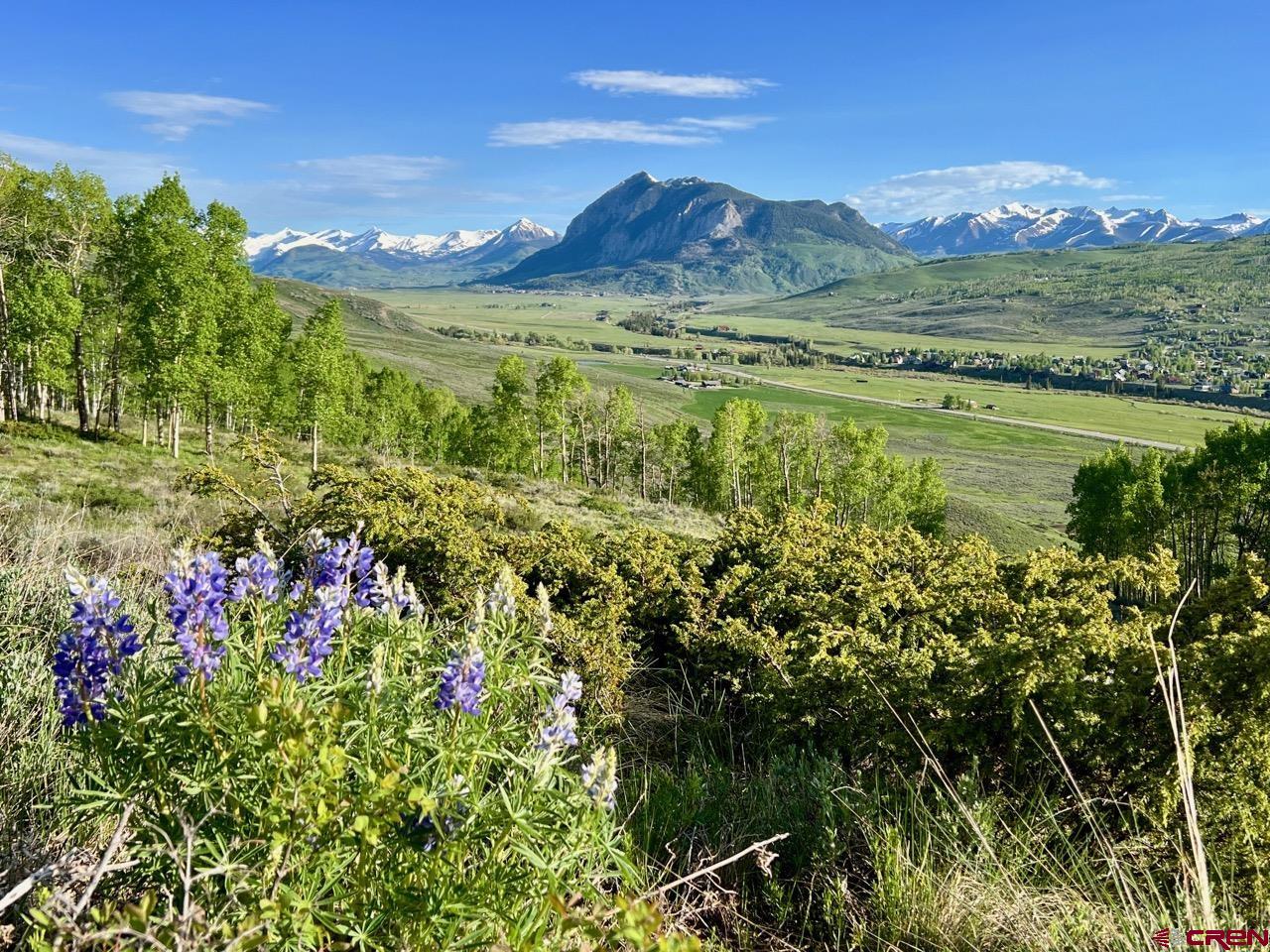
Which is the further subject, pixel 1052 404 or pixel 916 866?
pixel 1052 404

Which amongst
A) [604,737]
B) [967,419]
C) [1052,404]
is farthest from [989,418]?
[604,737]

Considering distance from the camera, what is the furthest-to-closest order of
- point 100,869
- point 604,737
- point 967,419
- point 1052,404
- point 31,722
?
1. point 1052,404
2. point 967,419
3. point 604,737
4. point 31,722
5. point 100,869

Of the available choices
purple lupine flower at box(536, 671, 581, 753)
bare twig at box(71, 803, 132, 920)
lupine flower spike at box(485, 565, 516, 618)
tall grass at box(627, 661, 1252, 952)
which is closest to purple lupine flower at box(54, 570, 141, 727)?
bare twig at box(71, 803, 132, 920)

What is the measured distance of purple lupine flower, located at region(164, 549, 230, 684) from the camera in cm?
230

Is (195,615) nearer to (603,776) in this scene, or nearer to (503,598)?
(503,598)

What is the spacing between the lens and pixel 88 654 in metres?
2.44

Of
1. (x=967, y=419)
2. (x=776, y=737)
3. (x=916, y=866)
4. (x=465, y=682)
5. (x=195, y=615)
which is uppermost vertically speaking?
(x=195, y=615)

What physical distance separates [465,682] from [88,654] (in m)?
1.26

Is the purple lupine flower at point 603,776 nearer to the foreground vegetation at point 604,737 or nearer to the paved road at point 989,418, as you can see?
the foreground vegetation at point 604,737

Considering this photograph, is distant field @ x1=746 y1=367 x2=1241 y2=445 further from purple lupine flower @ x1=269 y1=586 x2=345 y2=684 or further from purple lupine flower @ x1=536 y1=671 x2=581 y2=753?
purple lupine flower @ x1=269 y1=586 x2=345 y2=684

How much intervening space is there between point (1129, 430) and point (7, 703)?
149592mm

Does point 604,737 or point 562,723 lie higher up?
point 562,723

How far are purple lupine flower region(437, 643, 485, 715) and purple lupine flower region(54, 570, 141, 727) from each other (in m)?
1.11

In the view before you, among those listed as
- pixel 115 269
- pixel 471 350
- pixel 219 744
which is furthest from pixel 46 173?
pixel 471 350
